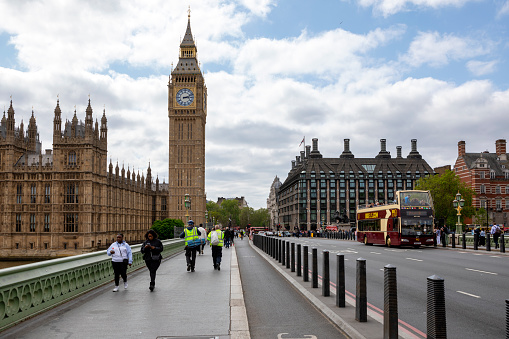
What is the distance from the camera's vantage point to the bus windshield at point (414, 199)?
32.0 meters

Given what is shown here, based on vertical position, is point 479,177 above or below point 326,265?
above

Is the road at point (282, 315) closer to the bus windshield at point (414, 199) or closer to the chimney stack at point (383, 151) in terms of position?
the bus windshield at point (414, 199)

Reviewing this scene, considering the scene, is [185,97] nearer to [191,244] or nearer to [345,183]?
[345,183]

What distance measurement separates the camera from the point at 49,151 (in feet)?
320

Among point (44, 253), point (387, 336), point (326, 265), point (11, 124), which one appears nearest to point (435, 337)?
point (387, 336)

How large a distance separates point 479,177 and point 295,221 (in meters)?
54.9

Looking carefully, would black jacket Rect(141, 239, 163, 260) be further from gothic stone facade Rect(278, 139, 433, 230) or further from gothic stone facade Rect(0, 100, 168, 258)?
gothic stone facade Rect(278, 139, 433, 230)

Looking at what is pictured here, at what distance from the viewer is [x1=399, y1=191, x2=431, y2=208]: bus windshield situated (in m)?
32.0

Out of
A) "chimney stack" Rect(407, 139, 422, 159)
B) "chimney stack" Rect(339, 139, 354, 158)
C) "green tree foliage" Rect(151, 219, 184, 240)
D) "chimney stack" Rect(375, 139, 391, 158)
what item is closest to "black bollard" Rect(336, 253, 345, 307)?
"green tree foliage" Rect(151, 219, 184, 240)

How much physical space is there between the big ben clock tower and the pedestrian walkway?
105 m

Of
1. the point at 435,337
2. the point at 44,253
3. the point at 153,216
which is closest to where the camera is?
the point at 435,337

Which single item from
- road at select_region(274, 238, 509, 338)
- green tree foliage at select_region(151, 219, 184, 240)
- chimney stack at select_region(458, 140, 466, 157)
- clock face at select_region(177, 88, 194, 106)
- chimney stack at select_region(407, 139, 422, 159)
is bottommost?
green tree foliage at select_region(151, 219, 184, 240)

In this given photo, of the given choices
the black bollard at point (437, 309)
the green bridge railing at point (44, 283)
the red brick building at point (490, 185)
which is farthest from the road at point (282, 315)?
the red brick building at point (490, 185)

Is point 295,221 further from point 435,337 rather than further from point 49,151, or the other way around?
point 435,337
